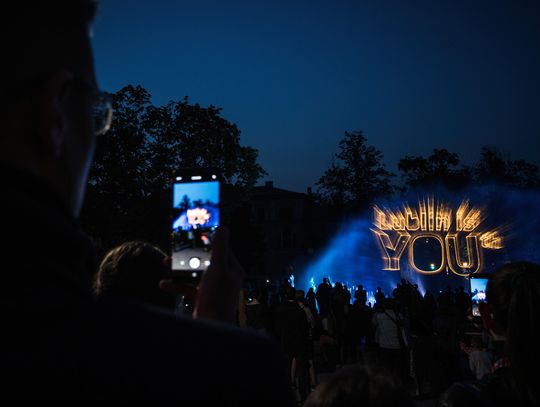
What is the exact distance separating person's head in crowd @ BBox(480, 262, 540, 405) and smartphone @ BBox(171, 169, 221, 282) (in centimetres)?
152

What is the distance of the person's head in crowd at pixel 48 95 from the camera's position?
87 centimetres

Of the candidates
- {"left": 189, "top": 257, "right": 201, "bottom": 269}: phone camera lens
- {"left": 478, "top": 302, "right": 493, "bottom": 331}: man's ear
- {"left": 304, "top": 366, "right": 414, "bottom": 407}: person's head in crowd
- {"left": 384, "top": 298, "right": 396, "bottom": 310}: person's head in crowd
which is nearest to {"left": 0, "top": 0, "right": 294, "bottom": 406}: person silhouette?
{"left": 304, "top": 366, "right": 414, "bottom": 407}: person's head in crowd

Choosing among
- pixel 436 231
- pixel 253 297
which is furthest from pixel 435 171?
pixel 253 297

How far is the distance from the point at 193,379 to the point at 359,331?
13.3 metres

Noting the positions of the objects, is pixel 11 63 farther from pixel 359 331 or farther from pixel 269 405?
pixel 359 331

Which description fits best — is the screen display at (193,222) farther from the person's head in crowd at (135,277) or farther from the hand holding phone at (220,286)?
the hand holding phone at (220,286)

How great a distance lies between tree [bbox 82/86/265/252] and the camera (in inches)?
725

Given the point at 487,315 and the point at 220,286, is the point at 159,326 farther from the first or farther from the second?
the point at 487,315

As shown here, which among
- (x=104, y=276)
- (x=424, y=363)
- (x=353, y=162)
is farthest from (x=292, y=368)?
(x=353, y=162)

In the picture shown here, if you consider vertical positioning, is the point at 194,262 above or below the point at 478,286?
below

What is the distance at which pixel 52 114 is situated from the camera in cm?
91

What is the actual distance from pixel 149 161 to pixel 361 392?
27596mm

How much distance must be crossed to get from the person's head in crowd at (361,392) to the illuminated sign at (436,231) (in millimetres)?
35060

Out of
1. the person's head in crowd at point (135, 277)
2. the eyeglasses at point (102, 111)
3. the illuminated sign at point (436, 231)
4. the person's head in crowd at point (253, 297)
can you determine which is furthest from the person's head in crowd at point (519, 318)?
the illuminated sign at point (436, 231)
